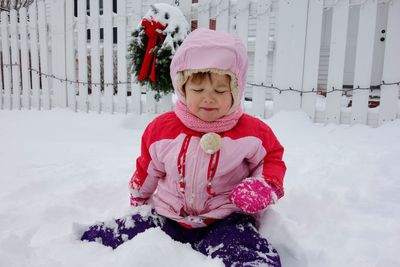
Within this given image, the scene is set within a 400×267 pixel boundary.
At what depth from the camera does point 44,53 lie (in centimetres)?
539

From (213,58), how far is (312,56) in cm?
256

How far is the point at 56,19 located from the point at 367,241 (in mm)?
5117

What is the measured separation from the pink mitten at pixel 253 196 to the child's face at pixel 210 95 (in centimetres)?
31

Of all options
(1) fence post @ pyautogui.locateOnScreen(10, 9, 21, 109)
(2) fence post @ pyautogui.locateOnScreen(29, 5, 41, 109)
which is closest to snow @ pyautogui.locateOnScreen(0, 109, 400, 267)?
(2) fence post @ pyautogui.locateOnScreen(29, 5, 41, 109)

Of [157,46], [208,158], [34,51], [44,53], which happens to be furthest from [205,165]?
[34,51]

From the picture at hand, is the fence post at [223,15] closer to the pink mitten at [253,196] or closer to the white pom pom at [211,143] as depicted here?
the white pom pom at [211,143]

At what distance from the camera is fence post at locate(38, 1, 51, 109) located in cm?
531

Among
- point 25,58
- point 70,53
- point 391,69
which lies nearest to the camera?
point 391,69

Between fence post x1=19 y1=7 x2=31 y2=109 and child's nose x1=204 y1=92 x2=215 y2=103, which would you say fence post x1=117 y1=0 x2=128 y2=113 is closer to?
fence post x1=19 y1=7 x2=31 y2=109

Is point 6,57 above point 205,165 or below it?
above

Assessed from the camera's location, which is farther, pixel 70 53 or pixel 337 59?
pixel 70 53

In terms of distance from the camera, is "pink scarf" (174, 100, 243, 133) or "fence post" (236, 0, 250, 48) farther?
"fence post" (236, 0, 250, 48)

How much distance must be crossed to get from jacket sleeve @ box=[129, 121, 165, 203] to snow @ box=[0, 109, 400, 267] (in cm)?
11

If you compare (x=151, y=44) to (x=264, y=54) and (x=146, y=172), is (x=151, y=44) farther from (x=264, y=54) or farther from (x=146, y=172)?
(x=146, y=172)
